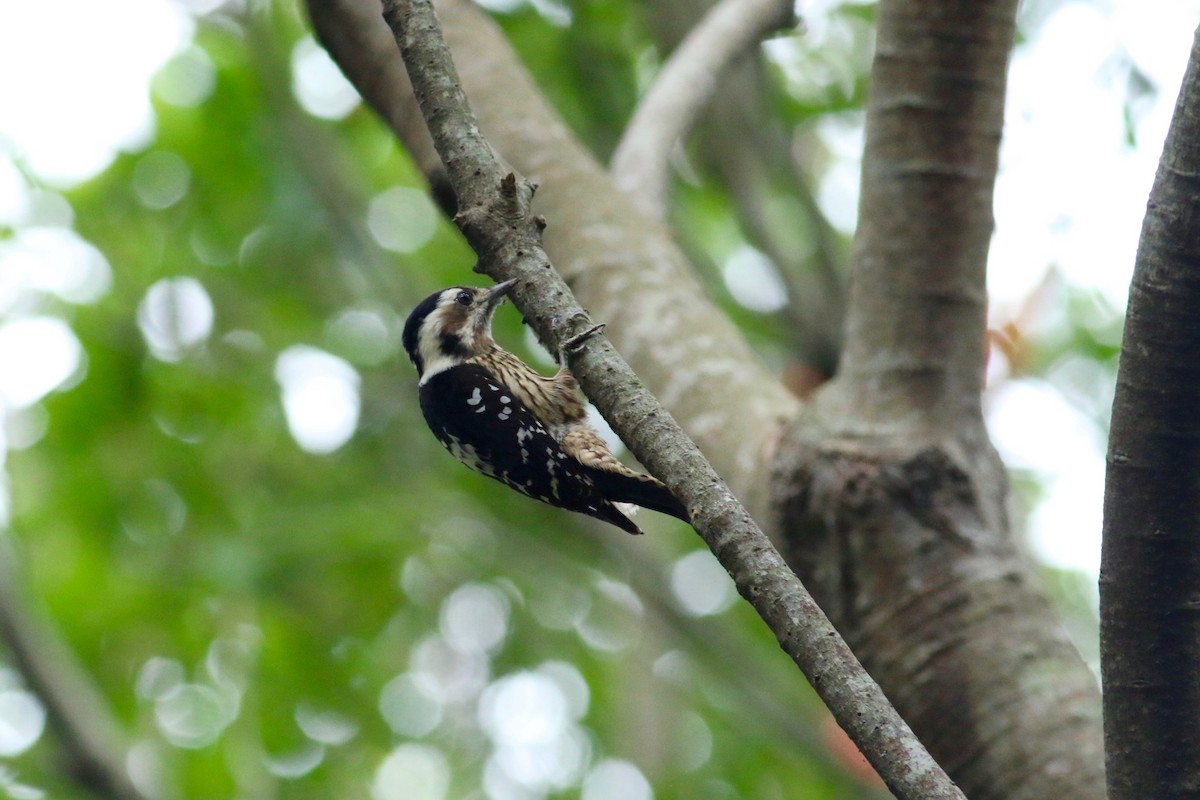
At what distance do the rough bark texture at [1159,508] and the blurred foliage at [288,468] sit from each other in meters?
3.34

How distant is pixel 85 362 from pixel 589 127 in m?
2.72

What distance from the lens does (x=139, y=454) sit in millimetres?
5863

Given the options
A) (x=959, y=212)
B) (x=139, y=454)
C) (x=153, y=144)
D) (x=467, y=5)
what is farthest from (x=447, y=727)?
(x=959, y=212)

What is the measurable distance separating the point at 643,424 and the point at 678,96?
7.80 feet

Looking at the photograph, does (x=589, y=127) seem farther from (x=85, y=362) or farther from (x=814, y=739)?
(x=814, y=739)

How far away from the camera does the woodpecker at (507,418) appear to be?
10.6 feet

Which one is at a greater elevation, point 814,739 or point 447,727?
point 814,739

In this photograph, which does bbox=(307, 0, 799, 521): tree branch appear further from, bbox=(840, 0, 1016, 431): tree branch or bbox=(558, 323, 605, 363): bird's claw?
bbox=(558, 323, 605, 363): bird's claw

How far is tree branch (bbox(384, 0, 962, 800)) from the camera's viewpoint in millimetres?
1477

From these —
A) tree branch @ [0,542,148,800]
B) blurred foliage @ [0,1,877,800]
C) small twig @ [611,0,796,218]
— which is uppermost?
small twig @ [611,0,796,218]

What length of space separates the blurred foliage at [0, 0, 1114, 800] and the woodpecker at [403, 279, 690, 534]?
1483mm

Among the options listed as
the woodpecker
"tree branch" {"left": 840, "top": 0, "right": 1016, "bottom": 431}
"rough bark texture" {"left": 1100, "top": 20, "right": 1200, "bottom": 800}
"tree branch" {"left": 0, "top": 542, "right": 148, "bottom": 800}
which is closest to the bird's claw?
"rough bark texture" {"left": 1100, "top": 20, "right": 1200, "bottom": 800}

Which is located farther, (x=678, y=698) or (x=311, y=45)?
(x=678, y=698)

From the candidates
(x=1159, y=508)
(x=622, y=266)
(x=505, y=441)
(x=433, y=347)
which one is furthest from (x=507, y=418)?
(x=1159, y=508)
